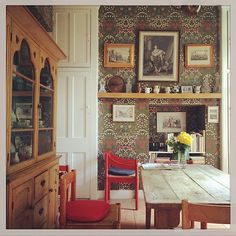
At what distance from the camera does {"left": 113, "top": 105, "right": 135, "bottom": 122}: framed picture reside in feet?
8.28

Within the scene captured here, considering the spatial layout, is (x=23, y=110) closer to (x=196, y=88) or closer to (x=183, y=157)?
(x=183, y=157)

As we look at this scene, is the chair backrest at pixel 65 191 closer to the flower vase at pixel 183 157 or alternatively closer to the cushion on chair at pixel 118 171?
the cushion on chair at pixel 118 171

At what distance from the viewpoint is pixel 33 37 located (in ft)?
4.86

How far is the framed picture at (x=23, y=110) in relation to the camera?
4.23ft

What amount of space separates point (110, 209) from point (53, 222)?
0.35m

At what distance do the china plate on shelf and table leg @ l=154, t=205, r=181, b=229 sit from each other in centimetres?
147

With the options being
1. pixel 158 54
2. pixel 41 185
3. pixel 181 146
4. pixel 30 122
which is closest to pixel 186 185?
pixel 181 146

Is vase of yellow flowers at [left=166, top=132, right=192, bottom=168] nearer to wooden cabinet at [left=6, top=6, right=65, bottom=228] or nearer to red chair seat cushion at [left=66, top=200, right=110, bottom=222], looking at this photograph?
red chair seat cushion at [left=66, top=200, right=110, bottom=222]

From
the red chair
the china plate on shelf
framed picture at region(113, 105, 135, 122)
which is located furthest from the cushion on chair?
the china plate on shelf

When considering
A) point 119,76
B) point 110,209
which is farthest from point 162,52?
point 110,209

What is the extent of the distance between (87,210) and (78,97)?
75 cm

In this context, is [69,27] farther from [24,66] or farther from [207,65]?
[207,65]

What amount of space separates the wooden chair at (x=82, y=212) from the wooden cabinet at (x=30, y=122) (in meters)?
0.08

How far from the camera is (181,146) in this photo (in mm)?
2062
